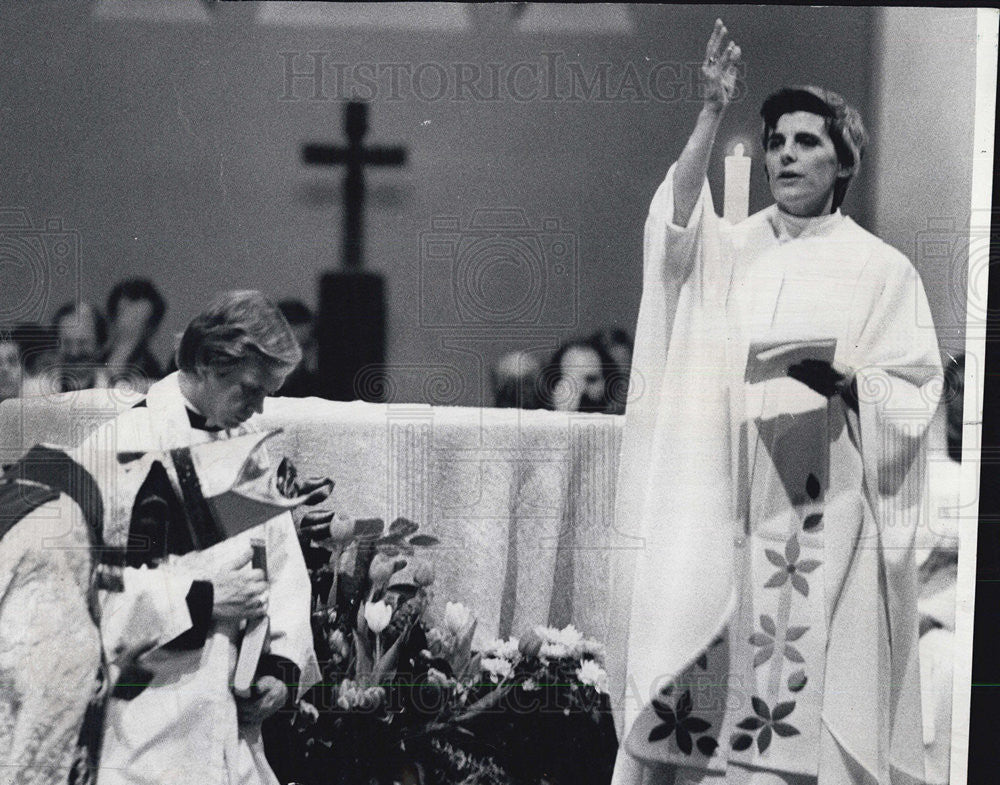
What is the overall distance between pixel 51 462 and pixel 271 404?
462 millimetres

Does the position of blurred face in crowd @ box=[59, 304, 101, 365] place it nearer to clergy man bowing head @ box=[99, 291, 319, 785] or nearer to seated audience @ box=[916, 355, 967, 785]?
clergy man bowing head @ box=[99, 291, 319, 785]

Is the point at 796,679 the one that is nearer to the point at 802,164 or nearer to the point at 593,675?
the point at 593,675

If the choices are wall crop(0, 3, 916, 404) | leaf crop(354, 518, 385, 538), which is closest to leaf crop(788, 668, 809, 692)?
wall crop(0, 3, 916, 404)

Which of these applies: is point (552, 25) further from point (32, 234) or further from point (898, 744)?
point (898, 744)

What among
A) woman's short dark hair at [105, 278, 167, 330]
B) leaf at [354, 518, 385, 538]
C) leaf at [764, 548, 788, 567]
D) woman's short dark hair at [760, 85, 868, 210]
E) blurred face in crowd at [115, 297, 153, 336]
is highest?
woman's short dark hair at [760, 85, 868, 210]

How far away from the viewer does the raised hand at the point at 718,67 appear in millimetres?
2465

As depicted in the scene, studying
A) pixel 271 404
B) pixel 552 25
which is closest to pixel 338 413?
pixel 271 404

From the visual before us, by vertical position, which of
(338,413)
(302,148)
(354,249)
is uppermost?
(302,148)

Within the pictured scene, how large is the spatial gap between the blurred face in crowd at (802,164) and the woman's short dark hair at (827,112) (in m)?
0.01

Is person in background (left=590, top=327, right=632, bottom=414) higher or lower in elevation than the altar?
higher

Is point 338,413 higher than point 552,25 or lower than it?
lower

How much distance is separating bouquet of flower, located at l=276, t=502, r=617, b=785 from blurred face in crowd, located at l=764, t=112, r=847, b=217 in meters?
1.01

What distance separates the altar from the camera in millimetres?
2477

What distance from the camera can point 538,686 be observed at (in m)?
2.50
